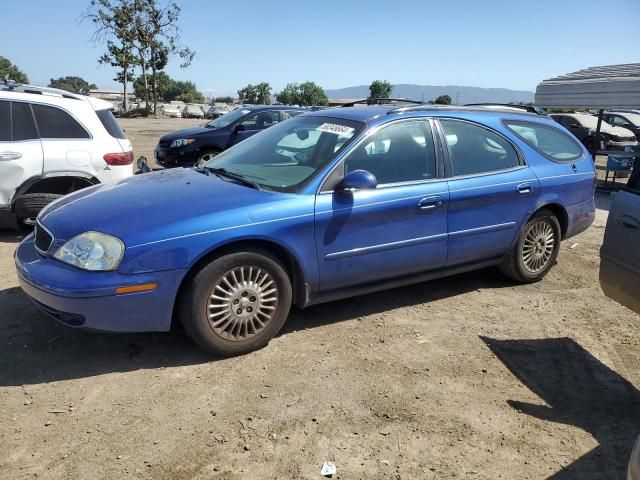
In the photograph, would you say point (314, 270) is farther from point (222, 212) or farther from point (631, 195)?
point (631, 195)

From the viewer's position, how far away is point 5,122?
5855mm

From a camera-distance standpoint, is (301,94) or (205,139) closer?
(205,139)

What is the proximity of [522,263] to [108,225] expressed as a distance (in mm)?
3626

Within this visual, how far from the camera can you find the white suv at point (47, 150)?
5777mm

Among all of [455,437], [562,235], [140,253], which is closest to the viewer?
[455,437]

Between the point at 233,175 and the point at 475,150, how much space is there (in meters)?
2.07

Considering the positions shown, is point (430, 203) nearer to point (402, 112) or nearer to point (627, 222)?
point (402, 112)

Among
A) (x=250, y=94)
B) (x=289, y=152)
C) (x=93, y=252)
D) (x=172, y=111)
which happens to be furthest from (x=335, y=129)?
(x=250, y=94)

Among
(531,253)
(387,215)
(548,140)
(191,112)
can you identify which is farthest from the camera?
(191,112)

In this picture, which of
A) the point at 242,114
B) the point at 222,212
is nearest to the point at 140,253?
the point at 222,212

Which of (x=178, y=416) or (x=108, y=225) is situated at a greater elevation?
(x=108, y=225)

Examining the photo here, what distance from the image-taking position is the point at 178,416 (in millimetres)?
2971

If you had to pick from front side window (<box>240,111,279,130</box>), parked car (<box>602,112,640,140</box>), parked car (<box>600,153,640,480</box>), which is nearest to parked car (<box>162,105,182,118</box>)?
parked car (<box>602,112,640,140</box>)

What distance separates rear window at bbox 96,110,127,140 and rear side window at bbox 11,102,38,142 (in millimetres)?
709
